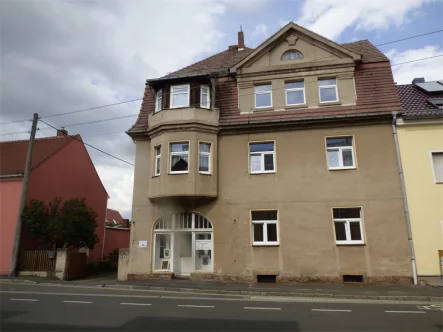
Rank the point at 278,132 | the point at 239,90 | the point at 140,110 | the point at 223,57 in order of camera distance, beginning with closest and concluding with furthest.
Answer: the point at 278,132 < the point at 239,90 < the point at 140,110 < the point at 223,57

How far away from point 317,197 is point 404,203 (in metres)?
3.59

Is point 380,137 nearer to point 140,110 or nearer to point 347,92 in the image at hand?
point 347,92

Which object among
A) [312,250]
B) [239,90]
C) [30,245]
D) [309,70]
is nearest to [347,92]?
[309,70]

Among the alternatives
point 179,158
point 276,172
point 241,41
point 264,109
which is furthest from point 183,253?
point 241,41

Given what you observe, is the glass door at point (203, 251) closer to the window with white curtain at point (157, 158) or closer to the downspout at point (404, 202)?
the window with white curtain at point (157, 158)

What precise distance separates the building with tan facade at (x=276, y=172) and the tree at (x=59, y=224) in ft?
12.1

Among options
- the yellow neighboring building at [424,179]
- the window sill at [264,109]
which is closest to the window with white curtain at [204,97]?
the window sill at [264,109]

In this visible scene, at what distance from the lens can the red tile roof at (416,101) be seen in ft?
49.2

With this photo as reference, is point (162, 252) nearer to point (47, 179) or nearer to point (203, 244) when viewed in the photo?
point (203, 244)

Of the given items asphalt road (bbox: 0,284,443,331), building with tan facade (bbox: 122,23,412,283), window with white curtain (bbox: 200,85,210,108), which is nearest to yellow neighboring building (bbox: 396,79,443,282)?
building with tan facade (bbox: 122,23,412,283)

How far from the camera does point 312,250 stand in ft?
47.4

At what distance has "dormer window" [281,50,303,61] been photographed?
1714cm

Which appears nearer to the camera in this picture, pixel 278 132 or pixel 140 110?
pixel 278 132

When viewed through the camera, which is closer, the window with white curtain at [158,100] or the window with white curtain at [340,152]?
the window with white curtain at [340,152]
